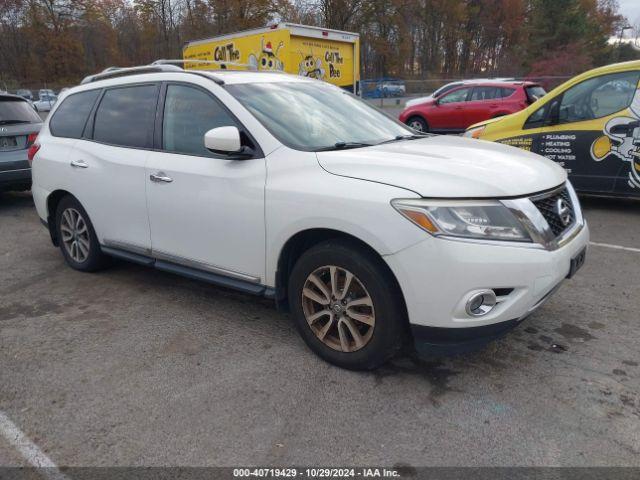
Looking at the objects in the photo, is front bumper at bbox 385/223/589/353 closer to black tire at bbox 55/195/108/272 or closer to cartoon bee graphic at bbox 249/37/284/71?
black tire at bbox 55/195/108/272

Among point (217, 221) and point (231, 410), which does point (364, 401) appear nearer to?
point (231, 410)

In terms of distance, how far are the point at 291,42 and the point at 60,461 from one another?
458 inches

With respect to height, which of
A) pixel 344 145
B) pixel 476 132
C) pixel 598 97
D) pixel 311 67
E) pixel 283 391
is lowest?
pixel 283 391

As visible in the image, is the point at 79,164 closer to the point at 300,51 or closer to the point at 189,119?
the point at 189,119

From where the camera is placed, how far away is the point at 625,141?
6.27 meters

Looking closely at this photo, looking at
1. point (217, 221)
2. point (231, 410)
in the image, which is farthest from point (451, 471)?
point (217, 221)

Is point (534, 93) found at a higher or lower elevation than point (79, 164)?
higher

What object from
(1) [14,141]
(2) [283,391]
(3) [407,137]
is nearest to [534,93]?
(3) [407,137]

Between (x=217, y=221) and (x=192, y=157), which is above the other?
(x=192, y=157)

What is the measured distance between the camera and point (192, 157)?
3.66 m

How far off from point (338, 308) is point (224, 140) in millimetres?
1220

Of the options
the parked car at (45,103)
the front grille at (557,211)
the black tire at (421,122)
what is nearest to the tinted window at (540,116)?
the front grille at (557,211)

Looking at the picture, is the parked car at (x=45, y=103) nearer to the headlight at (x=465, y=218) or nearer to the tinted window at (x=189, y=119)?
the tinted window at (x=189, y=119)

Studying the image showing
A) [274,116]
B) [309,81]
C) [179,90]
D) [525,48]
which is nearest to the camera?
[274,116]
